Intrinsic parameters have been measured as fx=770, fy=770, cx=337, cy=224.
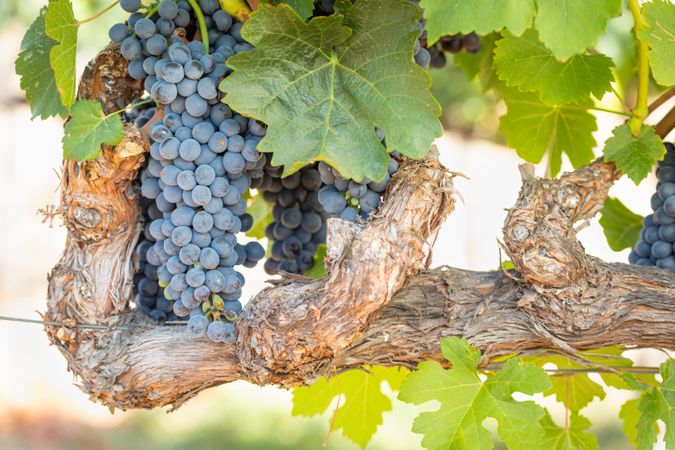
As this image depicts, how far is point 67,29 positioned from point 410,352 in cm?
51

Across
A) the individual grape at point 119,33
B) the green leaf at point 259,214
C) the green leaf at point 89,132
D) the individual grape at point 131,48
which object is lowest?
the green leaf at point 259,214

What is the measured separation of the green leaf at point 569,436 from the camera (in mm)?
1046

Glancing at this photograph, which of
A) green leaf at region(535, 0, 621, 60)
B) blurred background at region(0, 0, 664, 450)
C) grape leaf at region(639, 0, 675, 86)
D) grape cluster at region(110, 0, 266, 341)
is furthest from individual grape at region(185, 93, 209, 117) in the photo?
blurred background at region(0, 0, 664, 450)

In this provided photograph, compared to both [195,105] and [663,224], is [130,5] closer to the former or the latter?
[195,105]

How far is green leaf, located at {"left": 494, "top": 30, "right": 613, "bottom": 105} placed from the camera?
3.05 ft

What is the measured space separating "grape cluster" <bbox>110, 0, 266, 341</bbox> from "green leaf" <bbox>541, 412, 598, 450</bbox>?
488mm

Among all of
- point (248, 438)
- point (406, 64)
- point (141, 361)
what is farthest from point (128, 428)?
point (406, 64)

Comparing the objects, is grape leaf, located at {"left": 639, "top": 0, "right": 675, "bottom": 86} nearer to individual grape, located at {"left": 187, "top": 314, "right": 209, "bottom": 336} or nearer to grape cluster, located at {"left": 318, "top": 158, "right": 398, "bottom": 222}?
grape cluster, located at {"left": 318, "top": 158, "right": 398, "bottom": 222}

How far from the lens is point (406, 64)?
0.76 m

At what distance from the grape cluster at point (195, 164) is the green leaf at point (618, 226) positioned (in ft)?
1.91

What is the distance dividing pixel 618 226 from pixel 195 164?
684 millimetres

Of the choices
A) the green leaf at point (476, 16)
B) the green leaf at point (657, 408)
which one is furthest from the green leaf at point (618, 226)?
the green leaf at point (476, 16)

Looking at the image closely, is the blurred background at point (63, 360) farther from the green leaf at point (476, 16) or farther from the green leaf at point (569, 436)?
the green leaf at point (476, 16)

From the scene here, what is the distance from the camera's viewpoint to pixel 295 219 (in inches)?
40.0
